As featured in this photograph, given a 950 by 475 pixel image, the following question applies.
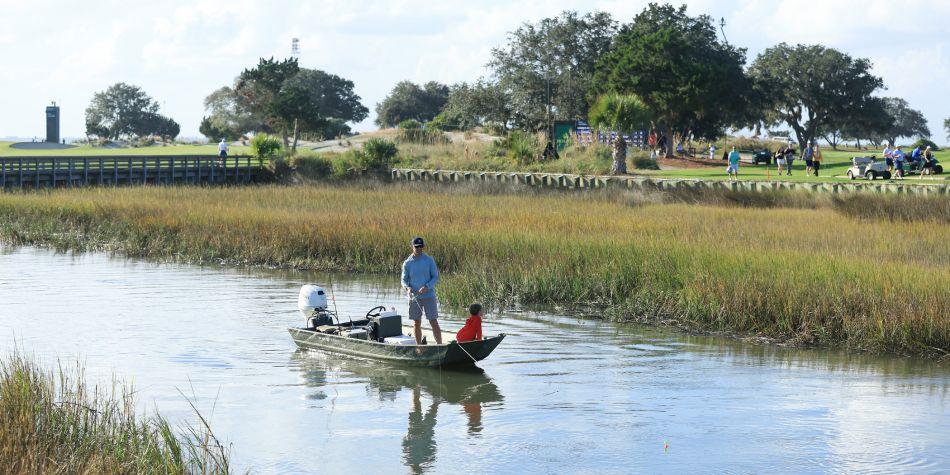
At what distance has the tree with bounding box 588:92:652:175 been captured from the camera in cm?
5609

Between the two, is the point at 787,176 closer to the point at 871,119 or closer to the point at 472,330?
the point at 472,330

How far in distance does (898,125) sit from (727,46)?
9256 centimetres

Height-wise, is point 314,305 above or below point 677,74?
below

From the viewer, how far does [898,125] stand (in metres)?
168

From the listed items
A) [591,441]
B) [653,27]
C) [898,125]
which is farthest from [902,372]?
[898,125]

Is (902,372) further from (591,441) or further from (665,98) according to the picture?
(665,98)

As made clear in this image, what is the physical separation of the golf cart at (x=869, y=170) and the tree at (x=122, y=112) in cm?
11835

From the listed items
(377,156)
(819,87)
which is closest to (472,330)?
(377,156)

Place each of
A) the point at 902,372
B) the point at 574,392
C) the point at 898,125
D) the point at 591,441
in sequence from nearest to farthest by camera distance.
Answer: the point at 591,441 → the point at 574,392 → the point at 902,372 → the point at 898,125

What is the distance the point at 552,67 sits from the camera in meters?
83.6

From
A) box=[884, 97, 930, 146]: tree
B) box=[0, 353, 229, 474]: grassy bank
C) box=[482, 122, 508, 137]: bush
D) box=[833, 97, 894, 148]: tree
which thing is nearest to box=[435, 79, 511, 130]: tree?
box=[482, 122, 508, 137]: bush

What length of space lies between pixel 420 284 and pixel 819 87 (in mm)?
84812

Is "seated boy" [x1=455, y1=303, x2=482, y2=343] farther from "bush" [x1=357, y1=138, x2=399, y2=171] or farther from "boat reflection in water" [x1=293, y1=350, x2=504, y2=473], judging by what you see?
"bush" [x1=357, y1=138, x2=399, y2=171]

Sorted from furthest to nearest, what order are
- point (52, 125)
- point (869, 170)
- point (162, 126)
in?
point (162, 126), point (52, 125), point (869, 170)
